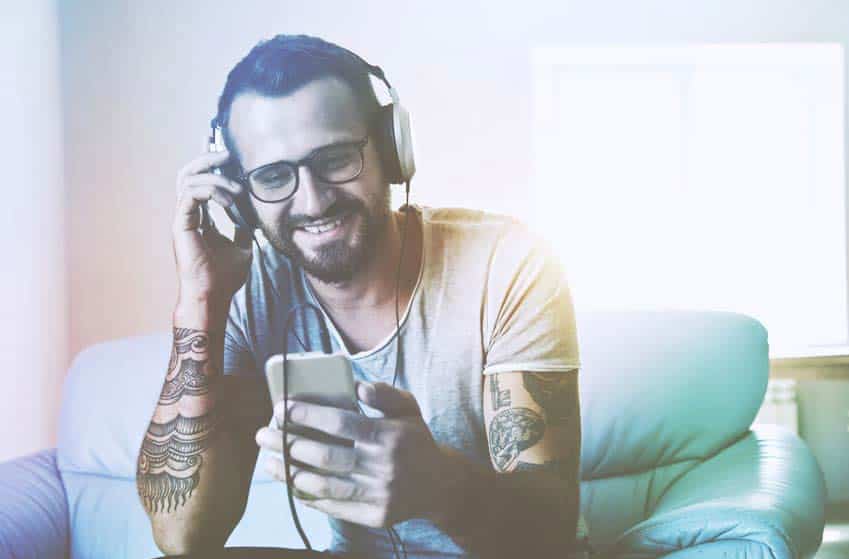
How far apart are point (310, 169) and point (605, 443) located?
0.79 meters

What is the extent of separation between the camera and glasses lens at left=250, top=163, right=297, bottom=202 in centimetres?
97

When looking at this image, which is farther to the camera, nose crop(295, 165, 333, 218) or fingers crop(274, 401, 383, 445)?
nose crop(295, 165, 333, 218)

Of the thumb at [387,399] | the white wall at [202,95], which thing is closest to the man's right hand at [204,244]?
the thumb at [387,399]

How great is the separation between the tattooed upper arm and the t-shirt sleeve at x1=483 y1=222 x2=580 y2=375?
16 millimetres

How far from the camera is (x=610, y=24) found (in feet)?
7.22

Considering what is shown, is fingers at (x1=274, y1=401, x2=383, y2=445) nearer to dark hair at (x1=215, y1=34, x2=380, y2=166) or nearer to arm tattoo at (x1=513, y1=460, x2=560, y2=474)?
arm tattoo at (x1=513, y1=460, x2=560, y2=474)

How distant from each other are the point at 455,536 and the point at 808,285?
186cm

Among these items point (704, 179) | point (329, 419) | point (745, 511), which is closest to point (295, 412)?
point (329, 419)

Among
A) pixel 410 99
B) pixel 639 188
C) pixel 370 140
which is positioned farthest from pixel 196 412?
pixel 639 188

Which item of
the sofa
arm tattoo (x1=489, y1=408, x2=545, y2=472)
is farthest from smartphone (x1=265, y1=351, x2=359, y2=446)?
the sofa

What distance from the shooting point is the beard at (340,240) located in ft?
3.23

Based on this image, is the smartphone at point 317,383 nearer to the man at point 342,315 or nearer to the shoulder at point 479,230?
the man at point 342,315

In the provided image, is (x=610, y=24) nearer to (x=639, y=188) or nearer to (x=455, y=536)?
(x=639, y=188)

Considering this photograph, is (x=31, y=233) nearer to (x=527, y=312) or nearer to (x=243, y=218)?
(x=243, y=218)
